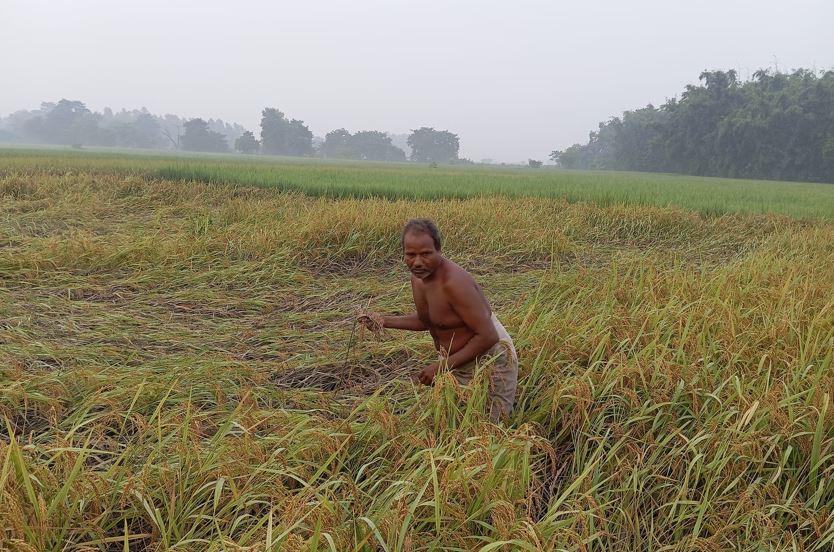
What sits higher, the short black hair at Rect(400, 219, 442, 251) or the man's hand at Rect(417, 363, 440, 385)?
the short black hair at Rect(400, 219, 442, 251)

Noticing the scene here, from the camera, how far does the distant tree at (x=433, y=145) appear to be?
87.8 metres

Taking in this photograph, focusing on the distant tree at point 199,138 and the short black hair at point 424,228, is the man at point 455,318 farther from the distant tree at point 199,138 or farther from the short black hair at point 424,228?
the distant tree at point 199,138

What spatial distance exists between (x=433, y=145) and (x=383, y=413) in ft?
291

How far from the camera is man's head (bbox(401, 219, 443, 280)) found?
2.05m

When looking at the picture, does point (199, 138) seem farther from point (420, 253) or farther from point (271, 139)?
point (420, 253)

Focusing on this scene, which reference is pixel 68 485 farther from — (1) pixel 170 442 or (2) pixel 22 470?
(1) pixel 170 442

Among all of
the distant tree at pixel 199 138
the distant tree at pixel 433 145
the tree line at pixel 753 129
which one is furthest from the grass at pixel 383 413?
the distant tree at pixel 199 138

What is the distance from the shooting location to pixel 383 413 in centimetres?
195

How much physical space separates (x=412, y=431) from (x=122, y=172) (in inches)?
546

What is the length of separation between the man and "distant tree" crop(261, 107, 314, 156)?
270 feet

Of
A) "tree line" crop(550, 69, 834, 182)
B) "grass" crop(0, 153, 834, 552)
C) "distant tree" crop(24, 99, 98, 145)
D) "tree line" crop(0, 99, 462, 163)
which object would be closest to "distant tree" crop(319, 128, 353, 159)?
"tree line" crop(0, 99, 462, 163)

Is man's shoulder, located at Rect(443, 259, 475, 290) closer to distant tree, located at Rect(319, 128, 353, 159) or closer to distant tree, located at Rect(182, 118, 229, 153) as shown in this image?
distant tree, located at Rect(319, 128, 353, 159)

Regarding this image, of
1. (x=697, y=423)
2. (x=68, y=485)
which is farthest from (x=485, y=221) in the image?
(x=68, y=485)

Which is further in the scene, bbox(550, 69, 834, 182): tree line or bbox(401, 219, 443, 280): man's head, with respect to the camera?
bbox(550, 69, 834, 182): tree line
